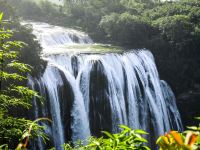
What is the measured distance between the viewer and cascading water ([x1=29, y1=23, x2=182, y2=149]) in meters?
22.0

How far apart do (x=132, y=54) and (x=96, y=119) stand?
9.02 meters

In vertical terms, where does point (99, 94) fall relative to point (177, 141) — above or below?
below

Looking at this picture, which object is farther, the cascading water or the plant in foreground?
the cascading water

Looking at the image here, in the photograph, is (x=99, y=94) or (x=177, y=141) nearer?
(x=177, y=141)

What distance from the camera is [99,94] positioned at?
2578 centimetres

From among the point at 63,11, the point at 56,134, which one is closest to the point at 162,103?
the point at 56,134

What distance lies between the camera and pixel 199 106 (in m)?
36.5

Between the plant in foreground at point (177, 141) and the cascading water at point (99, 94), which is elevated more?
the plant in foreground at point (177, 141)

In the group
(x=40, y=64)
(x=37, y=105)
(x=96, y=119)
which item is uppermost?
(x=40, y=64)

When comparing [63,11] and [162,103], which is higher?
[63,11]

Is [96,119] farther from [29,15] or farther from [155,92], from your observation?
[29,15]

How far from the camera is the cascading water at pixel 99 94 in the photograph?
22.0 m

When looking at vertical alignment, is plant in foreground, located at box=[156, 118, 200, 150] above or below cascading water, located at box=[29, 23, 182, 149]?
above

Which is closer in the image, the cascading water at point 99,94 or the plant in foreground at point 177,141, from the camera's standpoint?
the plant in foreground at point 177,141
